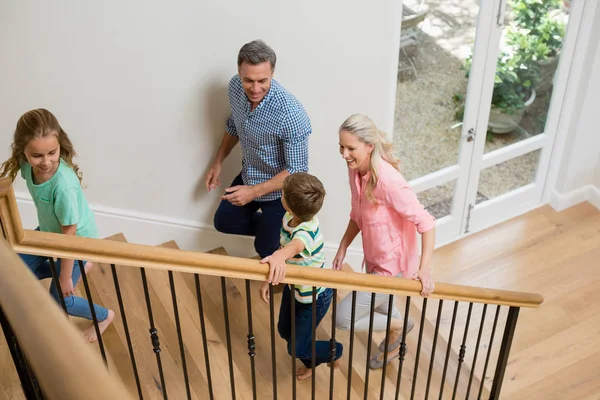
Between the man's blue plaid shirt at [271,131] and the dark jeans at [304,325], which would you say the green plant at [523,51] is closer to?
the man's blue plaid shirt at [271,131]

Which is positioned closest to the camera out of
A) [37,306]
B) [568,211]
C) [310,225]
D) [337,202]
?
[37,306]

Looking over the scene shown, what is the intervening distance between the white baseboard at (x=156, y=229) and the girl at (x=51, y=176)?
35.2 inches

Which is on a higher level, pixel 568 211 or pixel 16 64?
pixel 16 64

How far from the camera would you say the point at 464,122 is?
4.59 m

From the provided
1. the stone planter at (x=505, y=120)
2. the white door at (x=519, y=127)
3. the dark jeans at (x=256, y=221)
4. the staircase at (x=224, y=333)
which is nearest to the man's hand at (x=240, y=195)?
the dark jeans at (x=256, y=221)

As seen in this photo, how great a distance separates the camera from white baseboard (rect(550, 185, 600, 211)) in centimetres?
527

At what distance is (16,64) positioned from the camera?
3.13 meters

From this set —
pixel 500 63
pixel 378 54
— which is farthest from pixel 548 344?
pixel 378 54

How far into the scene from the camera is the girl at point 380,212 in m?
2.65

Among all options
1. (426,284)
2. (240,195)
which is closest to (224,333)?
(240,195)

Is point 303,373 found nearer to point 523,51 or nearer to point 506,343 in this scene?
point 506,343

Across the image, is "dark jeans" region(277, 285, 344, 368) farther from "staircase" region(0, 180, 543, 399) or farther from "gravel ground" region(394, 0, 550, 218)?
"gravel ground" region(394, 0, 550, 218)

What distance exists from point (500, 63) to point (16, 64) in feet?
9.52

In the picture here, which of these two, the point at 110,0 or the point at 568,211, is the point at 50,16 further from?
the point at 568,211
